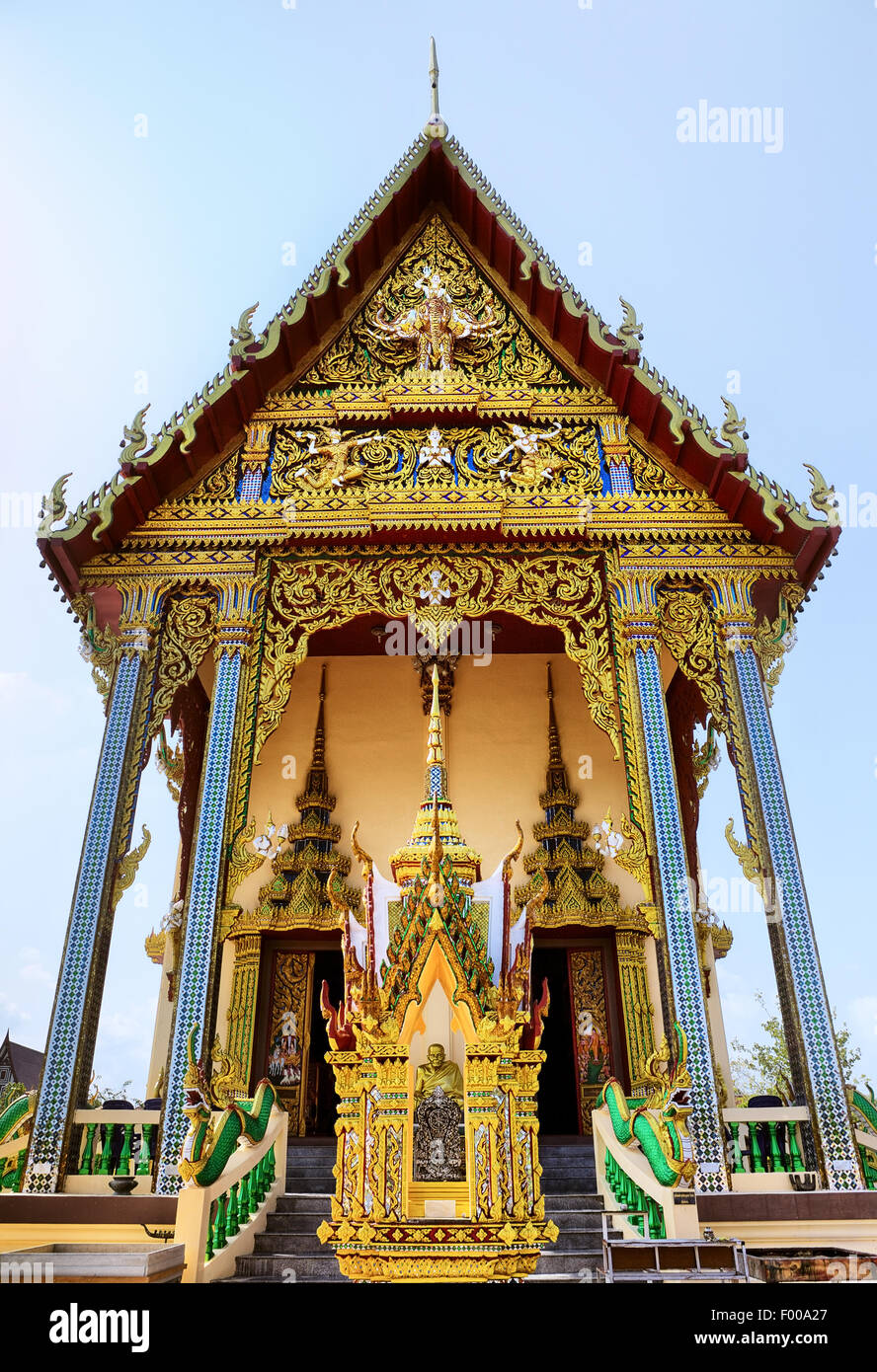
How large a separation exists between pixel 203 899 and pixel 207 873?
0.20 meters

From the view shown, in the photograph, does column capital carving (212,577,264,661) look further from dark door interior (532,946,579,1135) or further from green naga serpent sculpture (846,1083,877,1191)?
green naga serpent sculpture (846,1083,877,1191)

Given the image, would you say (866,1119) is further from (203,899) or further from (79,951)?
(79,951)

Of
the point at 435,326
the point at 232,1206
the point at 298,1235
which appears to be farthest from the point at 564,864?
the point at 435,326

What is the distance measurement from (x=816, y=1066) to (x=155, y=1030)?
612 centimetres

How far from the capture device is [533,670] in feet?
35.0

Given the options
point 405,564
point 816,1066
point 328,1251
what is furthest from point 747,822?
point 328,1251

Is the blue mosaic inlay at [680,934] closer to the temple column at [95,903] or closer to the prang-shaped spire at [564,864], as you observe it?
the prang-shaped spire at [564,864]

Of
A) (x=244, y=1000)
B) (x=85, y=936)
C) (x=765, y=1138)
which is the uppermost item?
(x=244, y=1000)

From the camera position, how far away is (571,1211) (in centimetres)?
596

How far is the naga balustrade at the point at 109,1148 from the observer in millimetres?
6082

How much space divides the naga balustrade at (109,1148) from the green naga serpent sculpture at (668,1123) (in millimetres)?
3110

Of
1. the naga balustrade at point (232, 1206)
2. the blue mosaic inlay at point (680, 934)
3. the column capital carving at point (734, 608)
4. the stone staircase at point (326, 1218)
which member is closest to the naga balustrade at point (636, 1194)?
the stone staircase at point (326, 1218)

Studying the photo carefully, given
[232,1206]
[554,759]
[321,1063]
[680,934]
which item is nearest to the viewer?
[232,1206]
